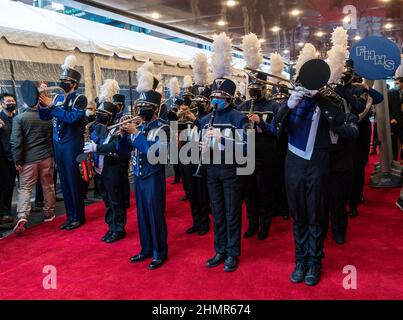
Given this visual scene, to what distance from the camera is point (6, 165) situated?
5.49 meters

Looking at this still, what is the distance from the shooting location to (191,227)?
16.1 ft

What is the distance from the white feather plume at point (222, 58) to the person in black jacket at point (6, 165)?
11.1 feet

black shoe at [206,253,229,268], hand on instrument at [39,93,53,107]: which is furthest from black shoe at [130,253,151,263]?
hand on instrument at [39,93,53,107]

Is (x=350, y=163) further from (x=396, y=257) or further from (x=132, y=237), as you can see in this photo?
(x=132, y=237)

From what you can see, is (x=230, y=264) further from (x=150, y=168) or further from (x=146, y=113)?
(x=146, y=113)

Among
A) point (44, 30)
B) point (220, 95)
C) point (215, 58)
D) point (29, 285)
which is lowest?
point (29, 285)

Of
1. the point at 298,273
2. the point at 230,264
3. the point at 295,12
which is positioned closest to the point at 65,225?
the point at 230,264

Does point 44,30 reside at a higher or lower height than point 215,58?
higher

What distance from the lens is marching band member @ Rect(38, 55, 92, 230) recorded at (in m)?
4.95

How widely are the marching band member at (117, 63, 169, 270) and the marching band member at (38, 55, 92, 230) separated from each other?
1493 millimetres

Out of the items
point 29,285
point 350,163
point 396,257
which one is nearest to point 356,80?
point 350,163

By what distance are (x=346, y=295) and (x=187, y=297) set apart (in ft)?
4.21

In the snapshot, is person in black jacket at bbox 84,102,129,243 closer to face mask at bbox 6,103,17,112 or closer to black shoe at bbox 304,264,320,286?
face mask at bbox 6,103,17,112

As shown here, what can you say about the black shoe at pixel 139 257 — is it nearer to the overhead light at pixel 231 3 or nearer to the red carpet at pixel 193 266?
the red carpet at pixel 193 266
